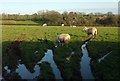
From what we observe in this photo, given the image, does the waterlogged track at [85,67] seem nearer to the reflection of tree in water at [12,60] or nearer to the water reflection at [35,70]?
the water reflection at [35,70]

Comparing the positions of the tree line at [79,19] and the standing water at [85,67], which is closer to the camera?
the standing water at [85,67]

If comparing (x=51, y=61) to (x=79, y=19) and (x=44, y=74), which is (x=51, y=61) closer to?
(x=44, y=74)

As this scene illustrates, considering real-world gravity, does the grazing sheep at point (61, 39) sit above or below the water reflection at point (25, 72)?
above

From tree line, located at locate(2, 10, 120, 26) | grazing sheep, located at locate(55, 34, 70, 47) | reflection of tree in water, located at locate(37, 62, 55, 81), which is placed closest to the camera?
reflection of tree in water, located at locate(37, 62, 55, 81)

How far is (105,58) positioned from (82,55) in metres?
2.10

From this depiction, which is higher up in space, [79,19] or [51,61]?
[51,61]

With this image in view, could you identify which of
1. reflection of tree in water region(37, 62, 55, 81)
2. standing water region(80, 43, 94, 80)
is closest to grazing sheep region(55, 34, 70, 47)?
standing water region(80, 43, 94, 80)

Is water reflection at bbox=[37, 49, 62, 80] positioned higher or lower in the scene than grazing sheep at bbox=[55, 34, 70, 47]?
lower

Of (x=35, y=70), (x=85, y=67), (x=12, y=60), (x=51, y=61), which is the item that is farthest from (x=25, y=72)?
(x=85, y=67)

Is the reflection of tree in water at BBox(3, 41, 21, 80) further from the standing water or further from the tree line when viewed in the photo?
the tree line

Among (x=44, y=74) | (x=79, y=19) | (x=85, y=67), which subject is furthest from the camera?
(x=79, y=19)

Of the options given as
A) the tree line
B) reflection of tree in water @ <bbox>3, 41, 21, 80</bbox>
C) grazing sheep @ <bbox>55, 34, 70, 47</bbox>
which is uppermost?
grazing sheep @ <bbox>55, 34, 70, 47</bbox>

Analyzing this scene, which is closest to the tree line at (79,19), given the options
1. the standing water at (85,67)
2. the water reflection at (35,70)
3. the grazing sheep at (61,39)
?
the grazing sheep at (61,39)

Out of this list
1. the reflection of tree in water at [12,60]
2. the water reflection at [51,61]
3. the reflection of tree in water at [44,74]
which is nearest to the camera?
the reflection of tree in water at [44,74]
